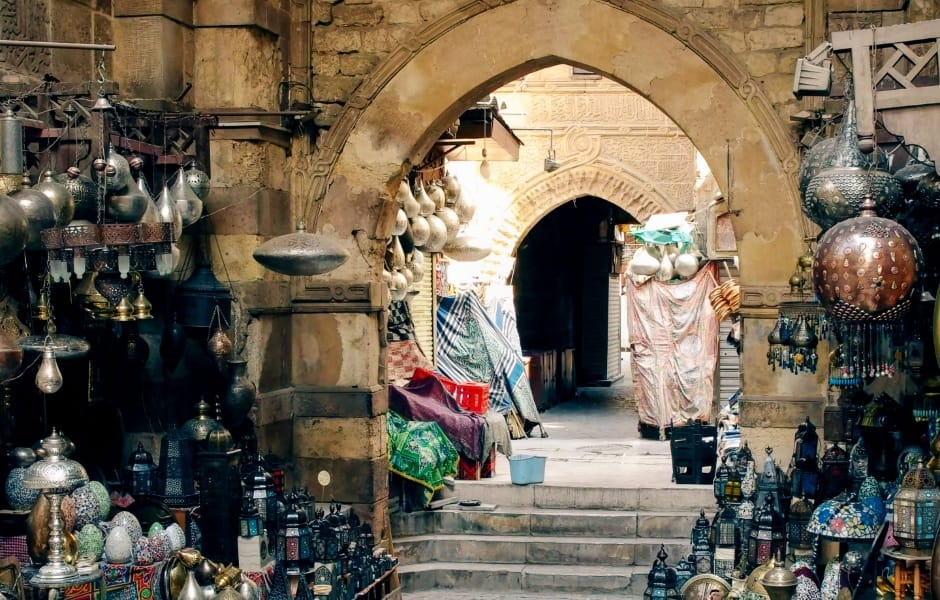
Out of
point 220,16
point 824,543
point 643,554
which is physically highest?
point 220,16

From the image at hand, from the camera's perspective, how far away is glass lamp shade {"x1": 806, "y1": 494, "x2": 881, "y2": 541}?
17.9 ft

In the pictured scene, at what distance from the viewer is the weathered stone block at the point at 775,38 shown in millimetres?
8227

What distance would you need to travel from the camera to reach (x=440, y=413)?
10938 mm

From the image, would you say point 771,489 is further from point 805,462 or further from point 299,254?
point 299,254

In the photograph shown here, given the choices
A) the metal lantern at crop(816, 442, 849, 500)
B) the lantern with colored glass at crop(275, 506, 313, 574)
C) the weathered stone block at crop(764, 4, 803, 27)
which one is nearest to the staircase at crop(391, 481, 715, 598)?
the lantern with colored glass at crop(275, 506, 313, 574)

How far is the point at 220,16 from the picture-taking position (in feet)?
28.2

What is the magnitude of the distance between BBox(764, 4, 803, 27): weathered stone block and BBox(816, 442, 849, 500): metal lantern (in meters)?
2.77

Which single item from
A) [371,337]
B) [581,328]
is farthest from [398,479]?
[581,328]

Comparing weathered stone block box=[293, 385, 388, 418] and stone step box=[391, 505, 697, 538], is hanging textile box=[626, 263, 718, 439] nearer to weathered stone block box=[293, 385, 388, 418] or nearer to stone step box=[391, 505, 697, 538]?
stone step box=[391, 505, 697, 538]

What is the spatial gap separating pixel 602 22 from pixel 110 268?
143 inches

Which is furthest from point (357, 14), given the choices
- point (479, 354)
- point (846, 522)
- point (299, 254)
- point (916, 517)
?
point (916, 517)

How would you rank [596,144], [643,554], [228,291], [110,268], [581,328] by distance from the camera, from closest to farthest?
1. [110,268]
2. [228,291]
3. [643,554]
4. [596,144]
5. [581,328]

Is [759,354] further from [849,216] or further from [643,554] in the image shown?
[849,216]

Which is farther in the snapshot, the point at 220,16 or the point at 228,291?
the point at 220,16
